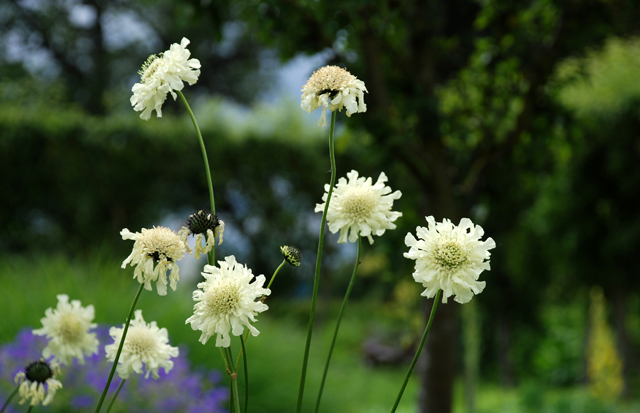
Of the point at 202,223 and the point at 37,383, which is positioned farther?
the point at 37,383

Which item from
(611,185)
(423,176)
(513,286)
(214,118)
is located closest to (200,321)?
(423,176)

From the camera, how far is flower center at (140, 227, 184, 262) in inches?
26.7

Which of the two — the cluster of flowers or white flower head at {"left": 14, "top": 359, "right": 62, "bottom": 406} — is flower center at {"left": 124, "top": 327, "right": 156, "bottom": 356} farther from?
the cluster of flowers

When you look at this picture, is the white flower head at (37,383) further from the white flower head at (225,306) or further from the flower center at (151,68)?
the flower center at (151,68)

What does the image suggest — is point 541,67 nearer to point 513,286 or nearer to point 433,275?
point 433,275

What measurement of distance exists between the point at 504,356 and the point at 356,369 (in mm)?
1839

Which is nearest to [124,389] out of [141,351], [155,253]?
[141,351]

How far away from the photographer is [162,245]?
68cm

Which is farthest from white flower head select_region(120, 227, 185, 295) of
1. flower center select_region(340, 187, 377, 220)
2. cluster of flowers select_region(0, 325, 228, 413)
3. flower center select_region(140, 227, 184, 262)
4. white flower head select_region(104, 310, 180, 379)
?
cluster of flowers select_region(0, 325, 228, 413)

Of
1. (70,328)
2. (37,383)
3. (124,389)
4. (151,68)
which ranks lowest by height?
(37,383)

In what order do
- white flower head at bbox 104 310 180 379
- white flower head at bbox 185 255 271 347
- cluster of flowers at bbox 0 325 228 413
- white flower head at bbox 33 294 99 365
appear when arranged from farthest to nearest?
cluster of flowers at bbox 0 325 228 413 → white flower head at bbox 33 294 99 365 → white flower head at bbox 104 310 180 379 → white flower head at bbox 185 255 271 347

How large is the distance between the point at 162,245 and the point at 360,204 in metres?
0.27

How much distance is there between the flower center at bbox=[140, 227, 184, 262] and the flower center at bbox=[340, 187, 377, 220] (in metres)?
0.23

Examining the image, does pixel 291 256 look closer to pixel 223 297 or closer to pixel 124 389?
pixel 223 297
